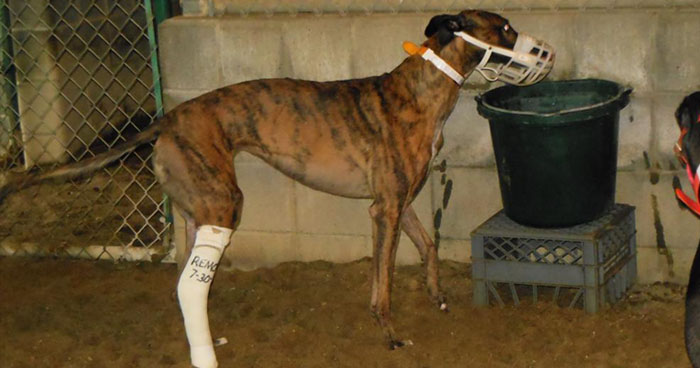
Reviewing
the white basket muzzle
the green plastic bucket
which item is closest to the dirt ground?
the green plastic bucket

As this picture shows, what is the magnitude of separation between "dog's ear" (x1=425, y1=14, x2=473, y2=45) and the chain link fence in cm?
228

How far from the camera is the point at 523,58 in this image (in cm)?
523

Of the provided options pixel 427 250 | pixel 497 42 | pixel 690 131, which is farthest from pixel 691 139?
pixel 427 250

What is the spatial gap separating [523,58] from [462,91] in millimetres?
753

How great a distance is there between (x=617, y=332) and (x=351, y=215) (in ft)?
5.52

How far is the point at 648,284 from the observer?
5875 millimetres

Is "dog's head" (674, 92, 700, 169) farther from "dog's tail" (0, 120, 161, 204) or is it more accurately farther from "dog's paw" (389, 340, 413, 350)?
"dog's tail" (0, 120, 161, 204)

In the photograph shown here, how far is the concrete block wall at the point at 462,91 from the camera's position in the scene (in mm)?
5617

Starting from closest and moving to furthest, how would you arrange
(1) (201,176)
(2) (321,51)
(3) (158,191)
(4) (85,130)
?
(1) (201,176) < (2) (321,51) < (3) (158,191) < (4) (85,130)

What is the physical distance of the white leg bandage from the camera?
4.92m

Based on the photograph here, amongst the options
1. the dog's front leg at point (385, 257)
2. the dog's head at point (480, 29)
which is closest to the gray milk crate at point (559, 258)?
the dog's front leg at point (385, 257)

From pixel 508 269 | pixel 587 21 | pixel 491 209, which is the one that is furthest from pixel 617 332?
pixel 587 21

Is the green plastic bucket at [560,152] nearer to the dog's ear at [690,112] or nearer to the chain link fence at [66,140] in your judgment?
the dog's ear at [690,112]

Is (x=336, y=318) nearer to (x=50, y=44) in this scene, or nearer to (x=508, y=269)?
(x=508, y=269)
